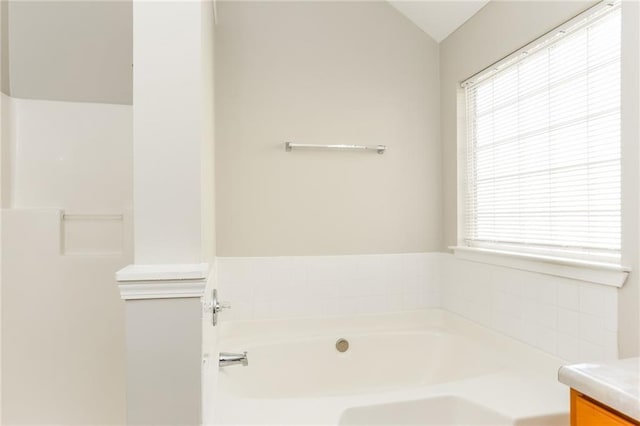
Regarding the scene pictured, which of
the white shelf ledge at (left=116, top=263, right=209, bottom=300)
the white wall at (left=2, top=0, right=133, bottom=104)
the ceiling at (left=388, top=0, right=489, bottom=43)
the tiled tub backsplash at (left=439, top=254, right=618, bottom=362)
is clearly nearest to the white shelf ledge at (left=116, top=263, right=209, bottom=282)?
the white shelf ledge at (left=116, top=263, right=209, bottom=300)

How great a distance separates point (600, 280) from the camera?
150cm

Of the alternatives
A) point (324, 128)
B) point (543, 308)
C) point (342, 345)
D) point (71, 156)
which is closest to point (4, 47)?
point (71, 156)

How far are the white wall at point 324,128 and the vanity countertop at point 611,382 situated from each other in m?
1.51

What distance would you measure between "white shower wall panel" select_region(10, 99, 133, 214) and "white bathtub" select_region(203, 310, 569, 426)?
3.31ft

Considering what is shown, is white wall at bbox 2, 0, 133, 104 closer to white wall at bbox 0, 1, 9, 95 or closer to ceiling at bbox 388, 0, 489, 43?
white wall at bbox 0, 1, 9, 95

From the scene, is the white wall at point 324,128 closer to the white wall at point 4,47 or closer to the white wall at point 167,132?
the white wall at point 4,47

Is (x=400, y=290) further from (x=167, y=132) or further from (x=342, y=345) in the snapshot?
(x=167, y=132)

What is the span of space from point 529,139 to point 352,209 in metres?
1.06

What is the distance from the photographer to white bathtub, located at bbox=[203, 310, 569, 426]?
1.48m

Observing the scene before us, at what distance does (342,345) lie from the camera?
234cm

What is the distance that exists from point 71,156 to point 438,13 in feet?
7.28

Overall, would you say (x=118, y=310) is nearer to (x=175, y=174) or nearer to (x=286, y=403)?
(x=286, y=403)

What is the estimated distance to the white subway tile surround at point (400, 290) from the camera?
Answer: 181 centimetres

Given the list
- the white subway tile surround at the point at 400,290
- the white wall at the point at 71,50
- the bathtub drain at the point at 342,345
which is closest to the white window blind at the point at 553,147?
the white subway tile surround at the point at 400,290
